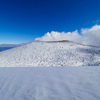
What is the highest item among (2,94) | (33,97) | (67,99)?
(67,99)

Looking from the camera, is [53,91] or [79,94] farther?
A: [53,91]

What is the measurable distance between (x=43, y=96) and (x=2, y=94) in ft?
3.85

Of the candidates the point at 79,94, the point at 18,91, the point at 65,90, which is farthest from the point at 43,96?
the point at 79,94

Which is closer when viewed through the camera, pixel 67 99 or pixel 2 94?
pixel 67 99

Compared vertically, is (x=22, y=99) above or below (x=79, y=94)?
below

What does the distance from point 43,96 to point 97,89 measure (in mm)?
1547

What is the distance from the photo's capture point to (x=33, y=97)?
182cm

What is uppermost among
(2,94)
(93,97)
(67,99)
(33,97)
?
(93,97)

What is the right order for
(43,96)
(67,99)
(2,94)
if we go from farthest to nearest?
(2,94), (43,96), (67,99)

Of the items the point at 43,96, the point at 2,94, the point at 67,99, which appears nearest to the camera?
the point at 67,99

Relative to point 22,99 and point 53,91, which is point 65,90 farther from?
point 22,99

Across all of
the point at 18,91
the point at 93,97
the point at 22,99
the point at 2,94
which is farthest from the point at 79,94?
the point at 2,94

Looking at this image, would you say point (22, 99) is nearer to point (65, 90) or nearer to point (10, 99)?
point (10, 99)

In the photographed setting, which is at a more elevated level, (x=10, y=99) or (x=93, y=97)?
(x=93, y=97)
